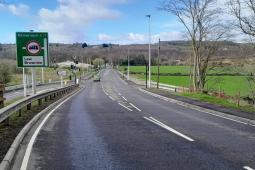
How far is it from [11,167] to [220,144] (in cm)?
532

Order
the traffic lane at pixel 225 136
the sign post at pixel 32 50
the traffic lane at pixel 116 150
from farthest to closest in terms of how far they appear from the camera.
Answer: the sign post at pixel 32 50, the traffic lane at pixel 225 136, the traffic lane at pixel 116 150

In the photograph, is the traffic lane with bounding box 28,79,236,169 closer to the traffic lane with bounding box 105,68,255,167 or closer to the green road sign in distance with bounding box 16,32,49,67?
the traffic lane with bounding box 105,68,255,167

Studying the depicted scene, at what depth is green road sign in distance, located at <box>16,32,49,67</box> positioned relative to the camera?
27.6 meters

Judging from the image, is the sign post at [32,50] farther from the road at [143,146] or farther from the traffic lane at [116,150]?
the traffic lane at [116,150]

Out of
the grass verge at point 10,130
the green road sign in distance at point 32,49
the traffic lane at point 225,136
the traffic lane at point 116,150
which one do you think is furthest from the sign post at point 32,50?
the traffic lane at point 225,136

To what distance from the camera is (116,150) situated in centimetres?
1039

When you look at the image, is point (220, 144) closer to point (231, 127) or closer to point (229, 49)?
point (231, 127)

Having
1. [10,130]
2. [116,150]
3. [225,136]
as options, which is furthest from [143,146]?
[10,130]

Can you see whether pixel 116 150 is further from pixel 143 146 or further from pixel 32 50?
pixel 32 50

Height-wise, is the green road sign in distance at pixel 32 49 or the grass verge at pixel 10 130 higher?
the green road sign in distance at pixel 32 49

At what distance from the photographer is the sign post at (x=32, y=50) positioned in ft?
90.5

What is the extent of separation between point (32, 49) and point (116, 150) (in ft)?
62.9

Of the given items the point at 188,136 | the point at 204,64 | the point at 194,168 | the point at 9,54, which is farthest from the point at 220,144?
the point at 9,54

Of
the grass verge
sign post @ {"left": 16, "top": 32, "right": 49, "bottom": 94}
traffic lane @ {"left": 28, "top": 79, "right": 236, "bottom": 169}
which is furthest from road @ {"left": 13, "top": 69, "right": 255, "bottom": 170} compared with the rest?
sign post @ {"left": 16, "top": 32, "right": 49, "bottom": 94}
